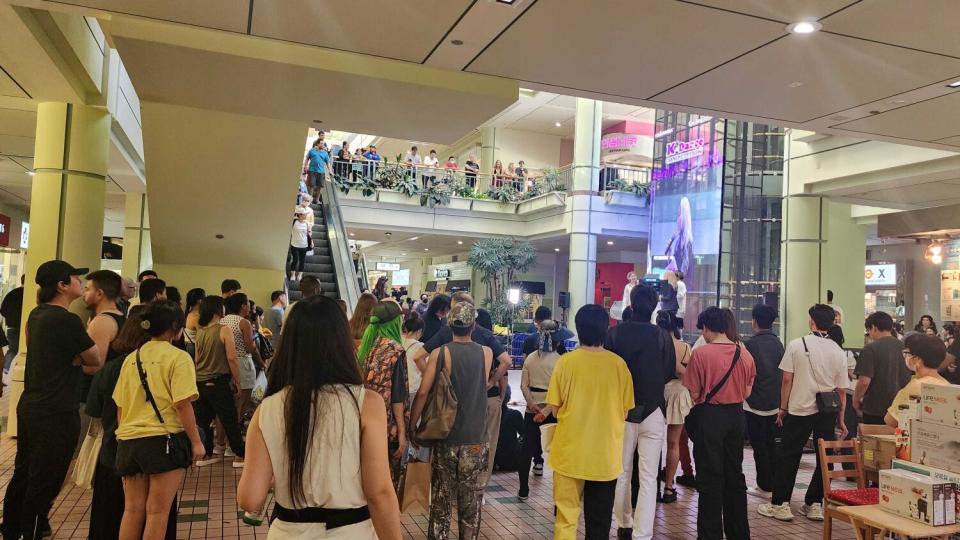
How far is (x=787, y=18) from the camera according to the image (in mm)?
3865

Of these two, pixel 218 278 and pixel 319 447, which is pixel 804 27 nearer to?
pixel 319 447

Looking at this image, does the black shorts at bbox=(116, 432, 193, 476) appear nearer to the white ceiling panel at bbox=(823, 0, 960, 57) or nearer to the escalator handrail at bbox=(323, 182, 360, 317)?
the white ceiling panel at bbox=(823, 0, 960, 57)

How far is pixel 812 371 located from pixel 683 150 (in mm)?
10685

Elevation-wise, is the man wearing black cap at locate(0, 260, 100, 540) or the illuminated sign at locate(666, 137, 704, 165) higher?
the illuminated sign at locate(666, 137, 704, 165)

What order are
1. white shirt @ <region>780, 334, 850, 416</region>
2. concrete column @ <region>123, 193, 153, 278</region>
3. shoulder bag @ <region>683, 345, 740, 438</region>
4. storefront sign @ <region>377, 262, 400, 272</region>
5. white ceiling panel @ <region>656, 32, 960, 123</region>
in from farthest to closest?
1. storefront sign @ <region>377, 262, 400, 272</region>
2. concrete column @ <region>123, 193, 153, 278</region>
3. white shirt @ <region>780, 334, 850, 416</region>
4. white ceiling panel @ <region>656, 32, 960, 123</region>
5. shoulder bag @ <region>683, 345, 740, 438</region>

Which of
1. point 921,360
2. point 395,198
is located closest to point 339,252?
point 921,360

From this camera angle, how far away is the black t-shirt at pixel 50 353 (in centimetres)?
350

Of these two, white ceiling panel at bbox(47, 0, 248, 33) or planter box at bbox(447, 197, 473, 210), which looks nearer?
white ceiling panel at bbox(47, 0, 248, 33)

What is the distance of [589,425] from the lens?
3445 mm

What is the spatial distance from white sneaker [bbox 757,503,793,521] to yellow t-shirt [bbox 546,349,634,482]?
2273 millimetres

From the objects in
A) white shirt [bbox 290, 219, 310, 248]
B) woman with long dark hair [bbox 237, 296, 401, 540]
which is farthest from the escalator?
woman with long dark hair [bbox 237, 296, 401, 540]

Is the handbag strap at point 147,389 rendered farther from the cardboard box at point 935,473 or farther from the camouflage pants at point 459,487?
the cardboard box at point 935,473

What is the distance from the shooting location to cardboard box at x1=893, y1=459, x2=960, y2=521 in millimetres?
2840

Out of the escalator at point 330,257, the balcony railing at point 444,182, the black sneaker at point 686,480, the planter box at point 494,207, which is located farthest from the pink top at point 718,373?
the planter box at point 494,207
